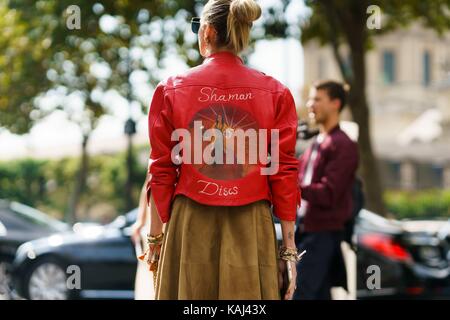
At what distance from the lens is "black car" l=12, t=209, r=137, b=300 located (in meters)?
11.6

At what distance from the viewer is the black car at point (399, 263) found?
1090 cm

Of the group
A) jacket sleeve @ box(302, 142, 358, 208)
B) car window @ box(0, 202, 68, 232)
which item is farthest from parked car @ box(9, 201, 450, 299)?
jacket sleeve @ box(302, 142, 358, 208)

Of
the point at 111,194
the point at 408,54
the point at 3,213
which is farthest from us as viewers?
→ the point at 408,54

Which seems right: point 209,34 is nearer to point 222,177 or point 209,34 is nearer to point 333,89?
point 222,177

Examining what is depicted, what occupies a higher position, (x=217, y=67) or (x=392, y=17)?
(x=392, y=17)

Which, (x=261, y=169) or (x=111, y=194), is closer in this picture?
(x=261, y=169)

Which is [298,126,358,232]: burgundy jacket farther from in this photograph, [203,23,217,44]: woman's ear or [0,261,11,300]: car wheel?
[0,261,11,300]: car wheel

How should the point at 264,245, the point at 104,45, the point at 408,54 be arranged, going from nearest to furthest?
the point at 264,245 < the point at 104,45 < the point at 408,54

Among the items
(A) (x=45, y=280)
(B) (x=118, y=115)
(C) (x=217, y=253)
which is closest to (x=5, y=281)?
(A) (x=45, y=280)

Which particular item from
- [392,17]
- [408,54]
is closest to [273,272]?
[392,17]

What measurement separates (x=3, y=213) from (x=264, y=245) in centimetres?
1095

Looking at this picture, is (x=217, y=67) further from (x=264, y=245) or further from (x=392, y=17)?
(x=392, y=17)
